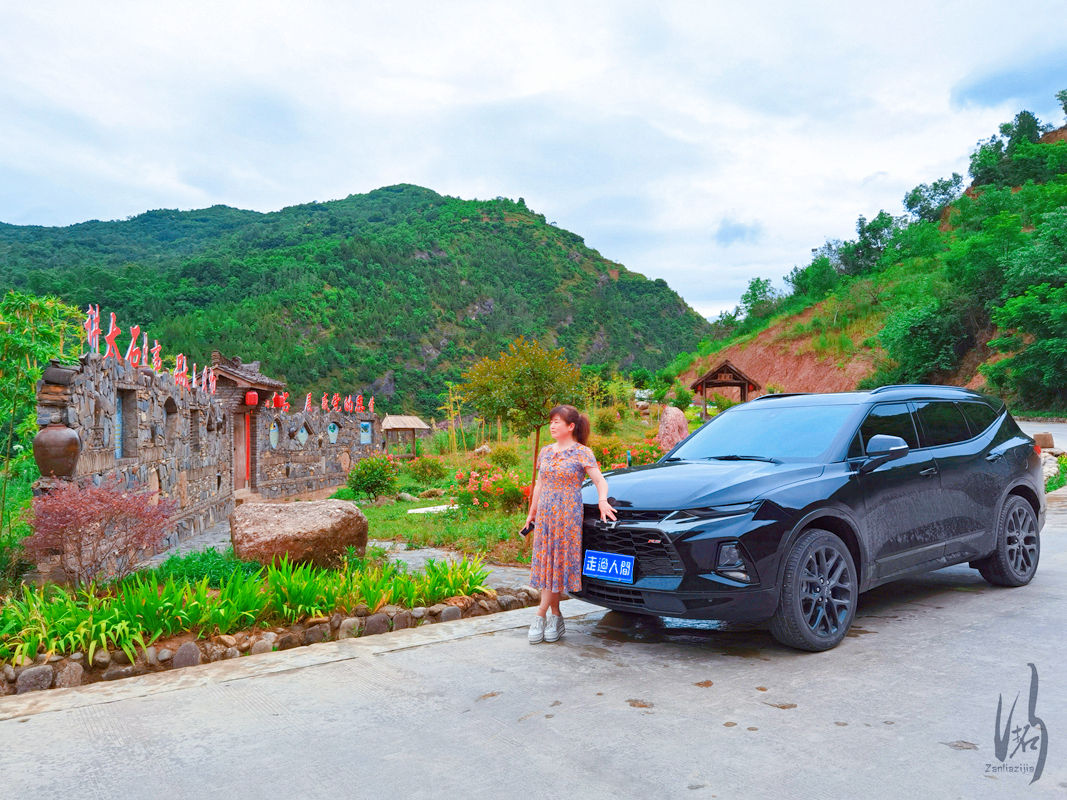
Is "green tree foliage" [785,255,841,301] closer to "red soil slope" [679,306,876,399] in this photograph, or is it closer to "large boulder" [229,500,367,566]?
"red soil slope" [679,306,876,399]

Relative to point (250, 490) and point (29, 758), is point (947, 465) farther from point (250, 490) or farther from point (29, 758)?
point (250, 490)

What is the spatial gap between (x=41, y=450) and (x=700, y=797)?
6889 millimetres

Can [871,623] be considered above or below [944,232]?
below

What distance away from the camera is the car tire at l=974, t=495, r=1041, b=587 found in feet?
20.4

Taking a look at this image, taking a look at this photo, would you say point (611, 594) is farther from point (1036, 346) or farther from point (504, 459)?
point (1036, 346)

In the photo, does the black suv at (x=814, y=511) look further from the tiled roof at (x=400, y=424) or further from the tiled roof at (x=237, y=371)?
the tiled roof at (x=400, y=424)

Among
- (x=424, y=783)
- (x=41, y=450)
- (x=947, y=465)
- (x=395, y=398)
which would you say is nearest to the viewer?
(x=424, y=783)

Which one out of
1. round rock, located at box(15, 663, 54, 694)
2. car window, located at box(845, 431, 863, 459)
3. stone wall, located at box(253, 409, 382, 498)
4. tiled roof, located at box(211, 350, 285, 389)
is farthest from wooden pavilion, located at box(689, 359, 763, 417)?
round rock, located at box(15, 663, 54, 694)

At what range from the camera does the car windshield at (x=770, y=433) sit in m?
5.39

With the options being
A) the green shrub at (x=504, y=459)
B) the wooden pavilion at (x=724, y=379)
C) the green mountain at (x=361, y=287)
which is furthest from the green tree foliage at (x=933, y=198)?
the green shrub at (x=504, y=459)

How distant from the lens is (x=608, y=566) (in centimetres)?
479

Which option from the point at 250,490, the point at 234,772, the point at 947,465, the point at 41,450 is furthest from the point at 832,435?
the point at 250,490

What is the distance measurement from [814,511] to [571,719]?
2100mm

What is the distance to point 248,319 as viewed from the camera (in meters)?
51.1
